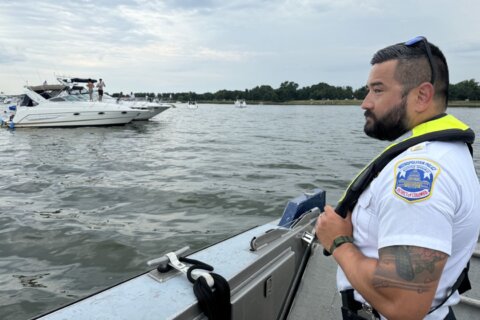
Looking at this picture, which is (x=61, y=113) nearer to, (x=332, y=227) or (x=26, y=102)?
(x=26, y=102)

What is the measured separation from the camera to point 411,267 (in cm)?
115

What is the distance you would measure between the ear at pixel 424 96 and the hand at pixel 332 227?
0.51 meters

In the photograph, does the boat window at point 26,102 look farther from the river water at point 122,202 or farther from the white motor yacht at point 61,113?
the river water at point 122,202

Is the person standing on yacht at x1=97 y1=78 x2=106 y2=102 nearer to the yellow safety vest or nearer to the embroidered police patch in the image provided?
the yellow safety vest

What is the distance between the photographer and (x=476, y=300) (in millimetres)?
2531

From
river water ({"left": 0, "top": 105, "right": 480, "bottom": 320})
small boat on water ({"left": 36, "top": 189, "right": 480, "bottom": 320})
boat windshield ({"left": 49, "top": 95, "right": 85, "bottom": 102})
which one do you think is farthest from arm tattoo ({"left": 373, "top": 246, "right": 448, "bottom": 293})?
boat windshield ({"left": 49, "top": 95, "right": 85, "bottom": 102})

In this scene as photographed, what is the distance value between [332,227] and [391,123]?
0.49 m

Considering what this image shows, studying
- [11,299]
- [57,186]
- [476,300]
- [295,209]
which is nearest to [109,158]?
[57,186]

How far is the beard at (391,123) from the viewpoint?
1.42 meters

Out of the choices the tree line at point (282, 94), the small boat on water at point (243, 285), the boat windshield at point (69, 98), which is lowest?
the small boat on water at point (243, 285)

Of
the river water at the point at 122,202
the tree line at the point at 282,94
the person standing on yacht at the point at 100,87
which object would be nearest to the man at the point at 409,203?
the river water at the point at 122,202

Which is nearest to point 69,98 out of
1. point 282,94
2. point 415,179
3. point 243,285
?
point 243,285

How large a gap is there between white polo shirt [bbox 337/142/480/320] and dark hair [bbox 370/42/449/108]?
25 cm

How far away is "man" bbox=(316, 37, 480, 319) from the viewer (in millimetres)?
1142
